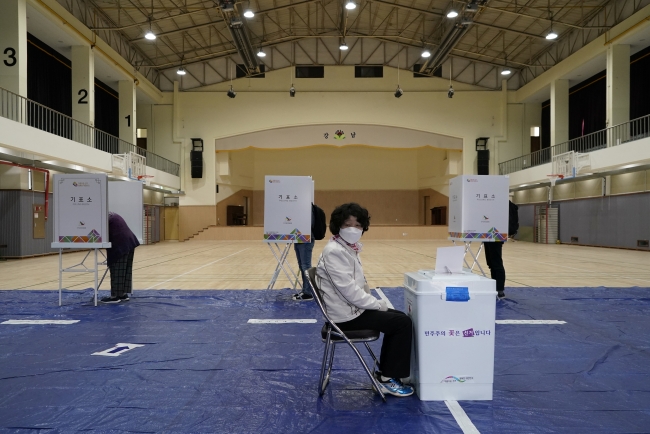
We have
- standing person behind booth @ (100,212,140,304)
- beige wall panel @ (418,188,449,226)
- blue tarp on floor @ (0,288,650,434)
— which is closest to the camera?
blue tarp on floor @ (0,288,650,434)

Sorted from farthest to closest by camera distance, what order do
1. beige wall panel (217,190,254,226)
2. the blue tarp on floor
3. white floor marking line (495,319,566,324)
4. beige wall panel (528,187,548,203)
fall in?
beige wall panel (217,190,254,226) < beige wall panel (528,187,548,203) < white floor marking line (495,319,566,324) < the blue tarp on floor

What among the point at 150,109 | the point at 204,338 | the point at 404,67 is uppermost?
the point at 404,67

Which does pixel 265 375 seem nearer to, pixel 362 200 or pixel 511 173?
pixel 511 173

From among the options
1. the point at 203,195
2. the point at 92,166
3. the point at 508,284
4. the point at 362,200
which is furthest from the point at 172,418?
the point at 362,200

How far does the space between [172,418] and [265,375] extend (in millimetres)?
932

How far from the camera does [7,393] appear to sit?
331cm

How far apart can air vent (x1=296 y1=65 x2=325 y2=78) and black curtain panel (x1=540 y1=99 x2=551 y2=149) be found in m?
13.3

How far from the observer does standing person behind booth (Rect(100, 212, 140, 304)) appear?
662cm

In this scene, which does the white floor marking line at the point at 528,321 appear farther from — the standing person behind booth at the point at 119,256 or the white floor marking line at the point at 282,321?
the standing person behind booth at the point at 119,256

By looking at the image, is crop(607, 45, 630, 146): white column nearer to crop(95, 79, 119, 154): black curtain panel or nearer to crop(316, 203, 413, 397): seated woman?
crop(316, 203, 413, 397): seated woman

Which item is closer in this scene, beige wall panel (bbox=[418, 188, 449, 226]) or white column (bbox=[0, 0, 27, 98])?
white column (bbox=[0, 0, 27, 98])

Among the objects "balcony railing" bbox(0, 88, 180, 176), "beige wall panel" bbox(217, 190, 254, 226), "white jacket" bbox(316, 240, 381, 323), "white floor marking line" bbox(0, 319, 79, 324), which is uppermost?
"balcony railing" bbox(0, 88, 180, 176)

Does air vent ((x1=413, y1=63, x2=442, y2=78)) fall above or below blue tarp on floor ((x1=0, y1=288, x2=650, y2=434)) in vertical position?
above

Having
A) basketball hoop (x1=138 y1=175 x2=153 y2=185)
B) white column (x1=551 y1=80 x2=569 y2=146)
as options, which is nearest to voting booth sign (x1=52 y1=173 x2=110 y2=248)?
basketball hoop (x1=138 y1=175 x2=153 y2=185)
